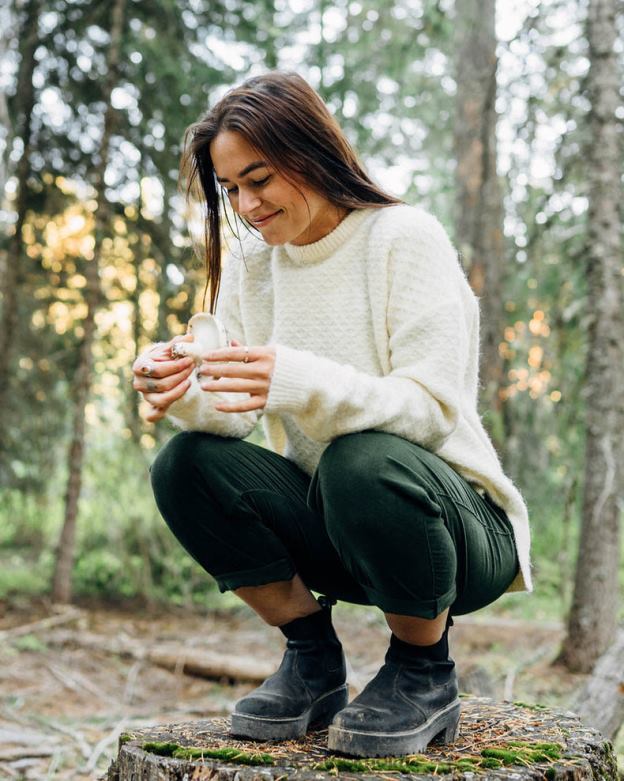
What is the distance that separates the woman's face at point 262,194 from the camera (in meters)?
2.03

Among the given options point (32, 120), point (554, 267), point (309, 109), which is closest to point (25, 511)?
point (32, 120)

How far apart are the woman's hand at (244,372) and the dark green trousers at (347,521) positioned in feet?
0.66

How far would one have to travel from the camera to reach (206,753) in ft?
5.93

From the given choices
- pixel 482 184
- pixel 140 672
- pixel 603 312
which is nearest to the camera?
pixel 603 312

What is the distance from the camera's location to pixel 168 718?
162 inches

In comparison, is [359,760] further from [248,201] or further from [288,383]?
[248,201]

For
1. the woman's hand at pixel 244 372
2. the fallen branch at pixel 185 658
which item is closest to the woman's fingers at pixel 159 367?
the woman's hand at pixel 244 372

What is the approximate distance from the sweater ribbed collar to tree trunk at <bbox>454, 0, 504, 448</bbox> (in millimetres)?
2653

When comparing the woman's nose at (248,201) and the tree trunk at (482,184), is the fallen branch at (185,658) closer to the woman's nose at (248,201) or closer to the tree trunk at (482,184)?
the tree trunk at (482,184)

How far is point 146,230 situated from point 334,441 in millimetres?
4604

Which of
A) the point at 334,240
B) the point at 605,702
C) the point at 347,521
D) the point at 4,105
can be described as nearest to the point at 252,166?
the point at 334,240

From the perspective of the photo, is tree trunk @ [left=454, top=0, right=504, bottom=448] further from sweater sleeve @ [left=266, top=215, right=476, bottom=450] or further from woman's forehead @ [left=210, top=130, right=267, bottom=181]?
woman's forehead @ [left=210, top=130, right=267, bottom=181]

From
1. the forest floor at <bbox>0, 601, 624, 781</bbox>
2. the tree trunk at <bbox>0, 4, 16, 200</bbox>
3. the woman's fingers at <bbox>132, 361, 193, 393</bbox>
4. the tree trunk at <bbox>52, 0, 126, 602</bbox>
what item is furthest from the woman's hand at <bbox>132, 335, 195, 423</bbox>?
the tree trunk at <bbox>52, 0, 126, 602</bbox>

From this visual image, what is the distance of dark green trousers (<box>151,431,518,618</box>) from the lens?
5.76 feet
